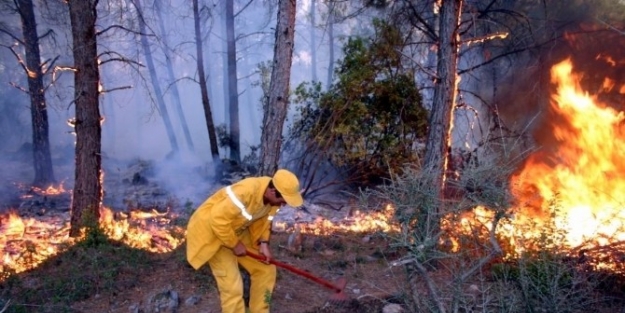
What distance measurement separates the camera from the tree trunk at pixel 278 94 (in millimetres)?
6246

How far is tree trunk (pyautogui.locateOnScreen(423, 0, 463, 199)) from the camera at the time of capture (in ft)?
24.6

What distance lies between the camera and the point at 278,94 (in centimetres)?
628

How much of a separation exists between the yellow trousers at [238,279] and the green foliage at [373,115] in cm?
650

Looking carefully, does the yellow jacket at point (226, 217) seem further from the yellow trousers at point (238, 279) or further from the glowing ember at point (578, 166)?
the glowing ember at point (578, 166)

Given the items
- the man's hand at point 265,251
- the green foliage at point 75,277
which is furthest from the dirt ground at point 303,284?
the man's hand at point 265,251

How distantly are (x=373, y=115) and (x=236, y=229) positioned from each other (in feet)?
24.1

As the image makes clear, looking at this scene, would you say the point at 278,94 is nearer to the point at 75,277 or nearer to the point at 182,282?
the point at 182,282

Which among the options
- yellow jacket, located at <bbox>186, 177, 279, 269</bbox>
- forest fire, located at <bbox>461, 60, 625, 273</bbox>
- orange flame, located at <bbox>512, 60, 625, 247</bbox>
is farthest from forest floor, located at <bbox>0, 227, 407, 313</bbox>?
orange flame, located at <bbox>512, 60, 625, 247</bbox>

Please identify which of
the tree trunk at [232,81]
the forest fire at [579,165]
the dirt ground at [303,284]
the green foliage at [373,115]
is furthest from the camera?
the tree trunk at [232,81]

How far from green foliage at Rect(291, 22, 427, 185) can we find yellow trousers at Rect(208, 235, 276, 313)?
6500 mm

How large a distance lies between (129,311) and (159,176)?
12349 millimetres

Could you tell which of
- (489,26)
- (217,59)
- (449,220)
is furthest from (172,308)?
(217,59)

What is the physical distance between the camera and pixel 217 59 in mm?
42281

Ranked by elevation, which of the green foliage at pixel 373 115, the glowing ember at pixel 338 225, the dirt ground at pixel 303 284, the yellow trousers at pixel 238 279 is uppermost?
the green foliage at pixel 373 115
